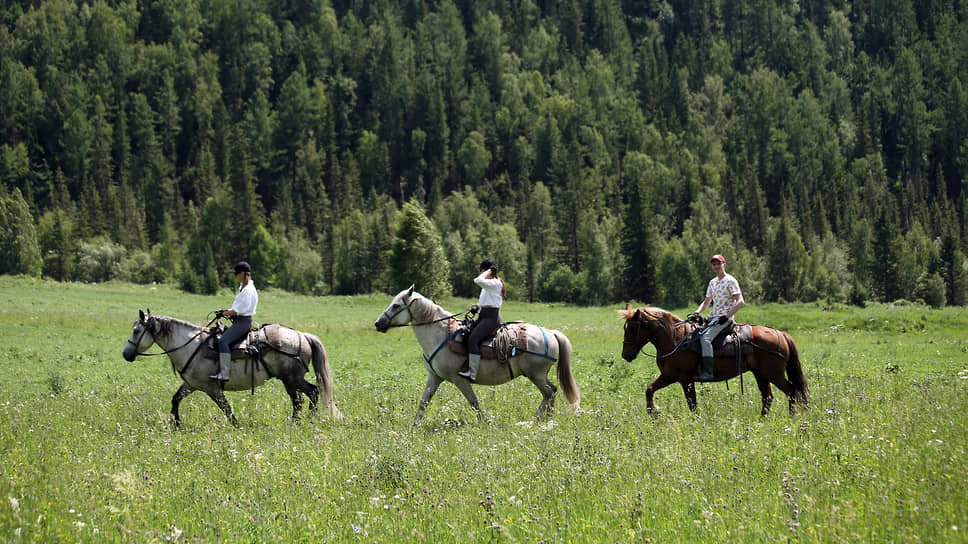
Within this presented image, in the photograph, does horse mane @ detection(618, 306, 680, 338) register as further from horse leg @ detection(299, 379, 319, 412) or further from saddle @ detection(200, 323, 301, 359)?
saddle @ detection(200, 323, 301, 359)

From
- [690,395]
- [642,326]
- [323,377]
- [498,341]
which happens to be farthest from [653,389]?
[323,377]

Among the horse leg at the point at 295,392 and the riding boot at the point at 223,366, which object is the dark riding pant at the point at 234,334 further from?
the horse leg at the point at 295,392

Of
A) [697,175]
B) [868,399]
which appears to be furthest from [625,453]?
[697,175]

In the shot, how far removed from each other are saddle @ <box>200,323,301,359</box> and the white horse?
211 centimetres

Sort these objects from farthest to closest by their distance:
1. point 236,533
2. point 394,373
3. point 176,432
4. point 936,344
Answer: point 936,344, point 394,373, point 176,432, point 236,533

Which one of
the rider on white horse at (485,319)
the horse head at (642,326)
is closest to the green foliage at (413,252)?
the rider on white horse at (485,319)

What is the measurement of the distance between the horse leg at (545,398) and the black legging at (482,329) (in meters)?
1.38

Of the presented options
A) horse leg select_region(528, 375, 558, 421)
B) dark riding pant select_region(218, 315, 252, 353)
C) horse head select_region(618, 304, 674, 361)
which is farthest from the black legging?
dark riding pant select_region(218, 315, 252, 353)

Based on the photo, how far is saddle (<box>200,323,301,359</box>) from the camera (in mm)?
16750

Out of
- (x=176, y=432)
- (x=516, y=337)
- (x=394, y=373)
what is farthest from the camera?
(x=394, y=373)

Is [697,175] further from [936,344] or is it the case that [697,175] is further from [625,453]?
[625,453]

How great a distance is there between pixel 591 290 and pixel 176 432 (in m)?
99.9

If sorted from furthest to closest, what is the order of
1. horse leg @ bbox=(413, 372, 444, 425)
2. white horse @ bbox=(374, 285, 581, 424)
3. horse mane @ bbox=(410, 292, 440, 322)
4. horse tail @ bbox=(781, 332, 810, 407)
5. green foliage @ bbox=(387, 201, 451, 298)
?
green foliage @ bbox=(387, 201, 451, 298) → horse mane @ bbox=(410, 292, 440, 322) → white horse @ bbox=(374, 285, 581, 424) → horse leg @ bbox=(413, 372, 444, 425) → horse tail @ bbox=(781, 332, 810, 407)

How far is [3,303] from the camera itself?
199 ft
